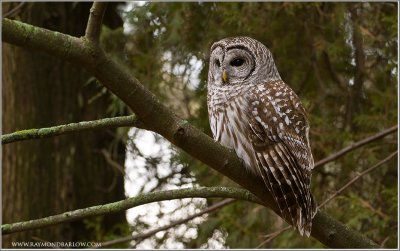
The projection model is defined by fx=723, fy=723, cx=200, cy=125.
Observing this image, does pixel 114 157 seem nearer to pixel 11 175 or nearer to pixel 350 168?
pixel 11 175

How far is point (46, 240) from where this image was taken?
685 cm

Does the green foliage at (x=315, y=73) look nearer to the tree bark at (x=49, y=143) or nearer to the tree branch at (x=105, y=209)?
the tree bark at (x=49, y=143)

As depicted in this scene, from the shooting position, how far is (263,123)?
380cm

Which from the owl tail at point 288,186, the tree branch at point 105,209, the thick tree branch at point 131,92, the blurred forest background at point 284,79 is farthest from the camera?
the blurred forest background at point 284,79

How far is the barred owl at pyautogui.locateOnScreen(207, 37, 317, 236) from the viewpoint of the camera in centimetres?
346

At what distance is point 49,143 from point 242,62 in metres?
3.45

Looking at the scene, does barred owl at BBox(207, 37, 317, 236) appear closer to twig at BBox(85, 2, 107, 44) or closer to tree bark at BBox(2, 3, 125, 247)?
twig at BBox(85, 2, 107, 44)

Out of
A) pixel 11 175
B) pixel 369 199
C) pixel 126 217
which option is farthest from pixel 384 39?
pixel 11 175

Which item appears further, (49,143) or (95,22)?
(49,143)

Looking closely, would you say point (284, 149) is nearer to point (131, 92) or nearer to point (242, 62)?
point (242, 62)

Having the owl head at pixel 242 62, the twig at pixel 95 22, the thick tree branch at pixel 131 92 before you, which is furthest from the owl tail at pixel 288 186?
the twig at pixel 95 22

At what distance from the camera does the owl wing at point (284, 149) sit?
134 inches

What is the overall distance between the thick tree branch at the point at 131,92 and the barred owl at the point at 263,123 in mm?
490

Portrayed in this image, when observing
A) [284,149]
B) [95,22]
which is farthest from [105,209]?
[284,149]
